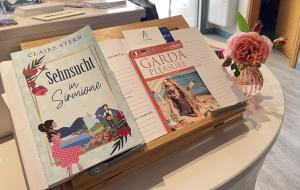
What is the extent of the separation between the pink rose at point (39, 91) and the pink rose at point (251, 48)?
465 millimetres

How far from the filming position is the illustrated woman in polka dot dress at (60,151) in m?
0.44

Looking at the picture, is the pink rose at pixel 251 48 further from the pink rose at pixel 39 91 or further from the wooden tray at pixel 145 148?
the pink rose at pixel 39 91

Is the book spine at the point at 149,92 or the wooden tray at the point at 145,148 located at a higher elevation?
the book spine at the point at 149,92

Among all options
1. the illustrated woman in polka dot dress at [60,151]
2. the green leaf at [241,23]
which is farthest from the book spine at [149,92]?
the green leaf at [241,23]

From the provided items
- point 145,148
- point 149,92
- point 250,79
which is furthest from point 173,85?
point 250,79

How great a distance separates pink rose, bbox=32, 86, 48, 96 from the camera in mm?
498

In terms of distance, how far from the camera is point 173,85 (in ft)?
1.99

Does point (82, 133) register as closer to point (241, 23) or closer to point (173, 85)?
point (173, 85)

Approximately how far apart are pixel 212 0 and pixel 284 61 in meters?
1.33

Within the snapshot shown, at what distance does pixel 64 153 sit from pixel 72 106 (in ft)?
0.28

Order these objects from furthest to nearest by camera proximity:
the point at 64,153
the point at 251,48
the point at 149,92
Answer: the point at 251,48
the point at 149,92
the point at 64,153

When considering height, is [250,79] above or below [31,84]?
below

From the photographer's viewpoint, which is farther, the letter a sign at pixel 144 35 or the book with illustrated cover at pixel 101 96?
the letter a sign at pixel 144 35

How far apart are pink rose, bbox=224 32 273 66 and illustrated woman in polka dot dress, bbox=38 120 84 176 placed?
1.52 feet
